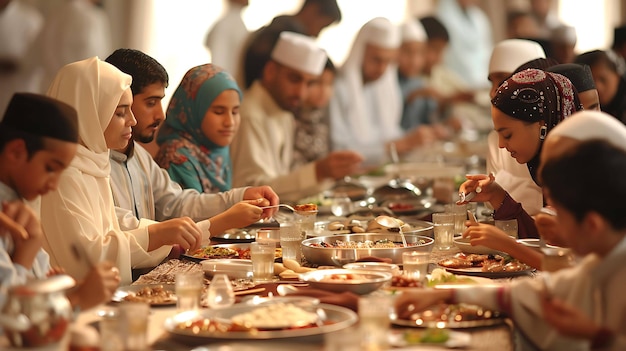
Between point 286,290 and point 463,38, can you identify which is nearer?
point 286,290

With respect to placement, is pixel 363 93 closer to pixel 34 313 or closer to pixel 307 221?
pixel 307 221

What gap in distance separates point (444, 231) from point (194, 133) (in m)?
1.61

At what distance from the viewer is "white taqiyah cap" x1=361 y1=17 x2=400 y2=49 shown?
918 cm

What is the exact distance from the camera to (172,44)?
901 centimetres

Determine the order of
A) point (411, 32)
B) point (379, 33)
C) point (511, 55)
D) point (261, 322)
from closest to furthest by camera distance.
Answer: point (261, 322) < point (511, 55) < point (379, 33) < point (411, 32)

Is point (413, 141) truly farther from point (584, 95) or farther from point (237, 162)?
point (584, 95)

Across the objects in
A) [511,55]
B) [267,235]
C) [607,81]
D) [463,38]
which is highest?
[463,38]

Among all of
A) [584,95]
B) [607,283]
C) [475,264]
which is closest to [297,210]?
[475,264]

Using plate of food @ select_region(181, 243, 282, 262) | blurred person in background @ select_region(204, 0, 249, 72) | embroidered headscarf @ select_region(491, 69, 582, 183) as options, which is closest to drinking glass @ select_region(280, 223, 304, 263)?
plate of food @ select_region(181, 243, 282, 262)

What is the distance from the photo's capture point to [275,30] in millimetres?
7270

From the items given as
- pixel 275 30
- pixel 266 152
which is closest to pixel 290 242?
pixel 266 152

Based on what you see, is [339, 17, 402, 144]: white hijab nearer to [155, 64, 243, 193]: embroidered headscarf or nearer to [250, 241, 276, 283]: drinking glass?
[155, 64, 243, 193]: embroidered headscarf

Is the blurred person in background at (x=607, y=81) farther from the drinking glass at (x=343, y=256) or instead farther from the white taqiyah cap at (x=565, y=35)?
the drinking glass at (x=343, y=256)

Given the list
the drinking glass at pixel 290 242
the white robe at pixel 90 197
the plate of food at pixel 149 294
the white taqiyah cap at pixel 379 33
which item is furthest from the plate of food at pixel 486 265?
the white taqiyah cap at pixel 379 33
